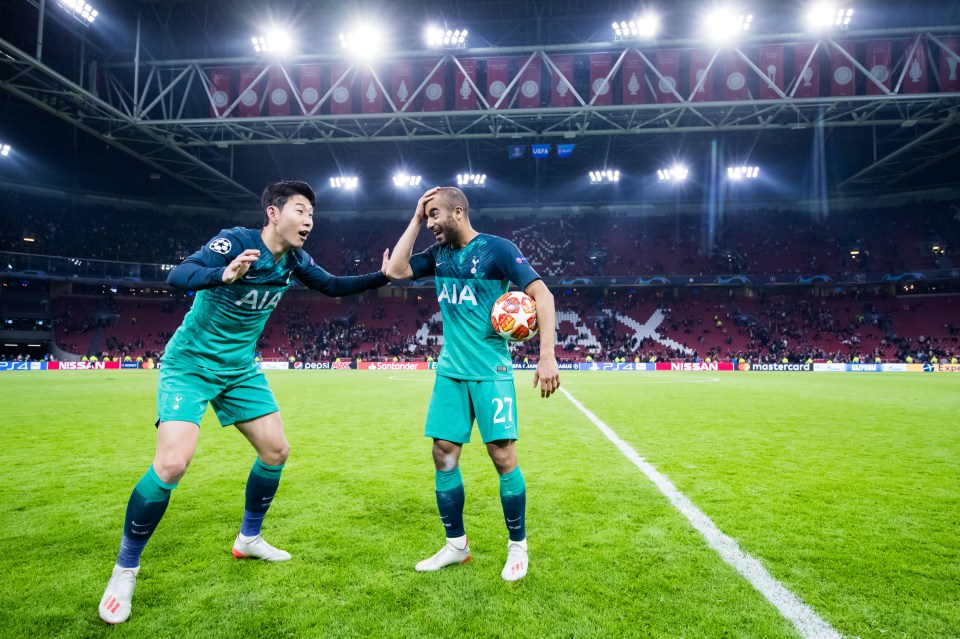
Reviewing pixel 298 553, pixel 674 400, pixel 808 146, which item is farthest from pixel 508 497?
pixel 808 146

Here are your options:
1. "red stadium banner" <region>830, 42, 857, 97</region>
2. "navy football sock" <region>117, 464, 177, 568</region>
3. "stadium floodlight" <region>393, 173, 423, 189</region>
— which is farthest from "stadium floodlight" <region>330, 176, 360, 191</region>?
"navy football sock" <region>117, 464, 177, 568</region>

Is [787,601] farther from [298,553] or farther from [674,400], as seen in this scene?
[674,400]

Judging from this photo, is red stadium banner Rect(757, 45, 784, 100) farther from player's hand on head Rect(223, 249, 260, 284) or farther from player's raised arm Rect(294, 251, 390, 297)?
player's hand on head Rect(223, 249, 260, 284)

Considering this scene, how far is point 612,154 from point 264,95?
22.7 meters

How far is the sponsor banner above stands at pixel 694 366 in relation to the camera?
3371cm

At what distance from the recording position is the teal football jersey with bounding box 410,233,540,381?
342cm

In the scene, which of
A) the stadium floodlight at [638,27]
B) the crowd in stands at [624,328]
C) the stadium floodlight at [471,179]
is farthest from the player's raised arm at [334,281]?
the stadium floodlight at [471,179]

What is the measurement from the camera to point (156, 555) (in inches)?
137

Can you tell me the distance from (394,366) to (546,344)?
32478mm

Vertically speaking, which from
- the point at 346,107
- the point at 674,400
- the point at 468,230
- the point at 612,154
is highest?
the point at 612,154

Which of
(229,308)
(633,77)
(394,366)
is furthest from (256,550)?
(394,366)

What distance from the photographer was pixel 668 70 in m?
22.8

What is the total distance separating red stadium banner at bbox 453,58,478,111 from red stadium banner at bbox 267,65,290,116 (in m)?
7.74

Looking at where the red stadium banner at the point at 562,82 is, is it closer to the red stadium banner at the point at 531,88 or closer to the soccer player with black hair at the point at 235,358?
the red stadium banner at the point at 531,88
